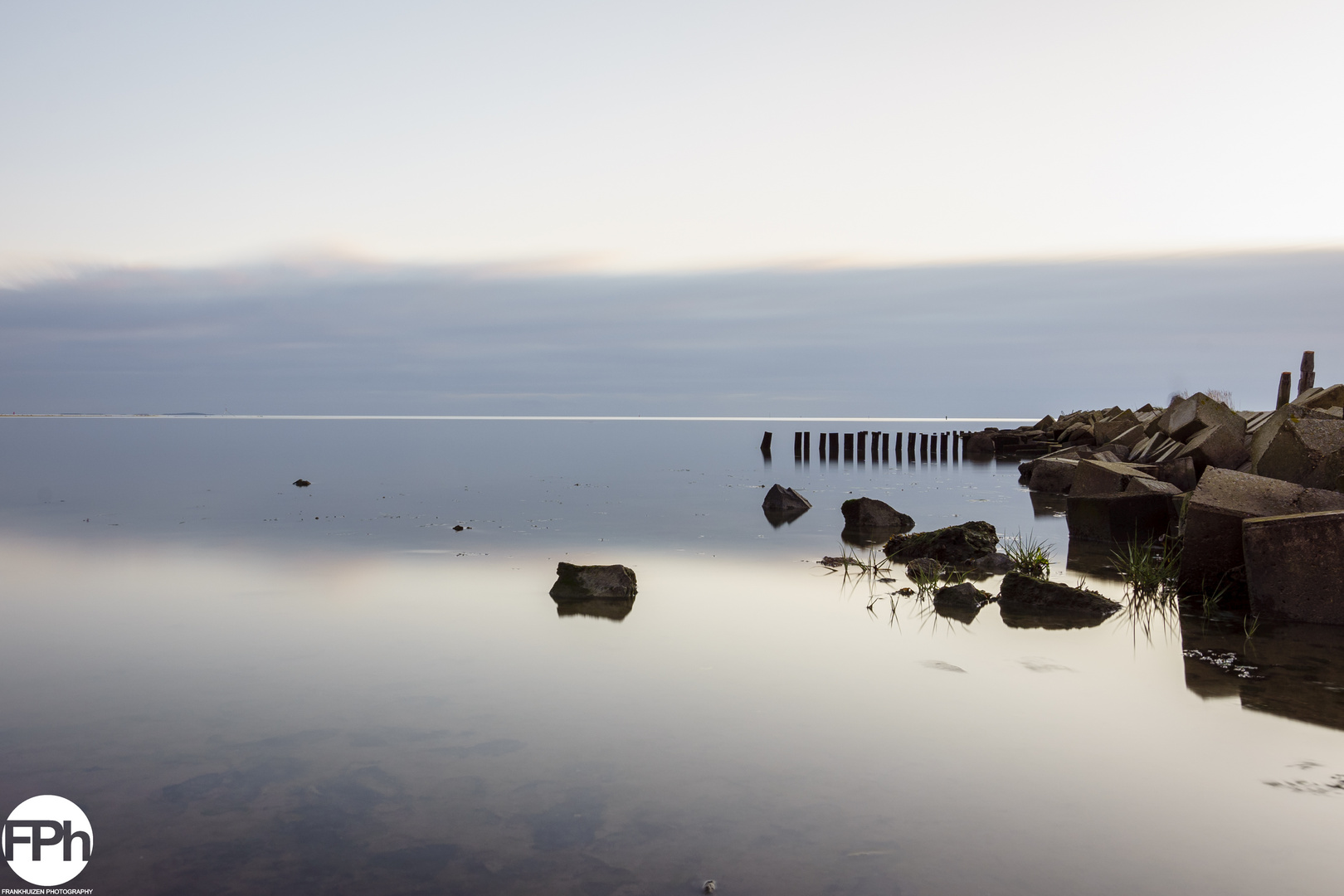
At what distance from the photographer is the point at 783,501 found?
23156 mm

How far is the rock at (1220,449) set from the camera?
56.6 ft

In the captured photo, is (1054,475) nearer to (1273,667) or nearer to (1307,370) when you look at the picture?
(1307,370)

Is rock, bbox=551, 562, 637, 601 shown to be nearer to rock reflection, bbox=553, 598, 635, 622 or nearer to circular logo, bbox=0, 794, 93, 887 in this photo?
rock reflection, bbox=553, 598, 635, 622

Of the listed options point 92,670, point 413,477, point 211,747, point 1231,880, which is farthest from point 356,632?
point 413,477

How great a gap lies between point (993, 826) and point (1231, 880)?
1.12m

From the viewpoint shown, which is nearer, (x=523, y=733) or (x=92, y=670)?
(x=523, y=733)

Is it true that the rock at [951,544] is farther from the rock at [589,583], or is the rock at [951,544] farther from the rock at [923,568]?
the rock at [589,583]

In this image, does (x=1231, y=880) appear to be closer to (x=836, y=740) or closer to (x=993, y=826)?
(x=993, y=826)

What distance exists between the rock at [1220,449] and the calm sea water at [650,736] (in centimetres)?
525

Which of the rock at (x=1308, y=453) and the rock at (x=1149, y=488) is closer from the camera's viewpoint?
the rock at (x=1308, y=453)

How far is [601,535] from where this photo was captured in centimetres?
1867

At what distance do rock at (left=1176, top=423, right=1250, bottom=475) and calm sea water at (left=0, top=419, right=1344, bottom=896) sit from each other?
5.25 m

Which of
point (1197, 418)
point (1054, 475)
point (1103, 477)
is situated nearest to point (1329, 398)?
point (1197, 418)

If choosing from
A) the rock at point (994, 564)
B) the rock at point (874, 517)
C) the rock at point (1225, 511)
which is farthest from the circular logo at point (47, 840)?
the rock at point (874, 517)
